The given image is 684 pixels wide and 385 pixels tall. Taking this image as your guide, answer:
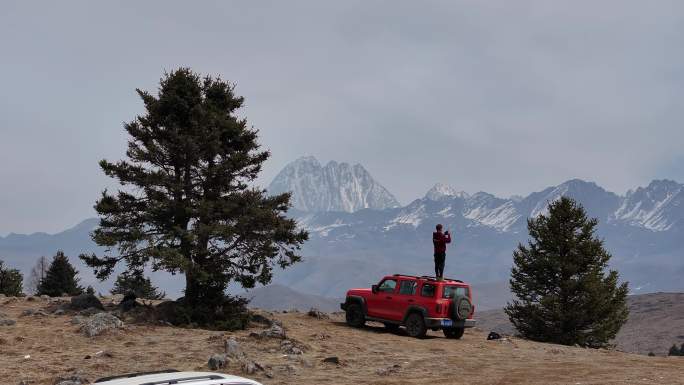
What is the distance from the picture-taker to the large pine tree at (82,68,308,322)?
23.0 meters

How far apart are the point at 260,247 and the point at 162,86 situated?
24.0ft

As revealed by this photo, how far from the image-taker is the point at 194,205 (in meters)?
23.2

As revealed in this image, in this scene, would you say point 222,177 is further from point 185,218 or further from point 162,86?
point 162,86

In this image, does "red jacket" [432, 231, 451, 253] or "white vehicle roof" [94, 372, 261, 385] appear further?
"red jacket" [432, 231, 451, 253]

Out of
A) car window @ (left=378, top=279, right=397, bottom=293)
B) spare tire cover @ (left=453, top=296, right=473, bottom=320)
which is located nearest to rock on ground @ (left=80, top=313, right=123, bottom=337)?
car window @ (left=378, top=279, right=397, bottom=293)

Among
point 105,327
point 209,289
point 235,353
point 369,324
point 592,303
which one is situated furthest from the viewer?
point 592,303

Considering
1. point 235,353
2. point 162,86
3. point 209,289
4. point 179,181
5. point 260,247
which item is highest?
point 162,86

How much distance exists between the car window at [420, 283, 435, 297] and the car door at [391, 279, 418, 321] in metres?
0.33

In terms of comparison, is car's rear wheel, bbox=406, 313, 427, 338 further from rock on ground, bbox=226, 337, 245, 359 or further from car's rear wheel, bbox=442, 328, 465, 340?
rock on ground, bbox=226, 337, 245, 359

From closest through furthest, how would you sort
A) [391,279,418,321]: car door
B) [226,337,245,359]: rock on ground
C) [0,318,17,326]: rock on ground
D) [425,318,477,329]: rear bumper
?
[226,337,245,359]: rock on ground
[0,318,17,326]: rock on ground
[425,318,477,329]: rear bumper
[391,279,418,321]: car door

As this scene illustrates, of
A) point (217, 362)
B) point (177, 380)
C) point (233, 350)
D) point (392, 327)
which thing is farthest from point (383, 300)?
point (177, 380)

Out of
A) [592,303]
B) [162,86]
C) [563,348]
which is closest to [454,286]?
Answer: [563,348]

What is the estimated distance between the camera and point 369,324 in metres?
28.4

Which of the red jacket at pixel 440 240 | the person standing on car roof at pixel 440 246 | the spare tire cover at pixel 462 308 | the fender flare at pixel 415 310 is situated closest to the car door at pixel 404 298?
the fender flare at pixel 415 310
